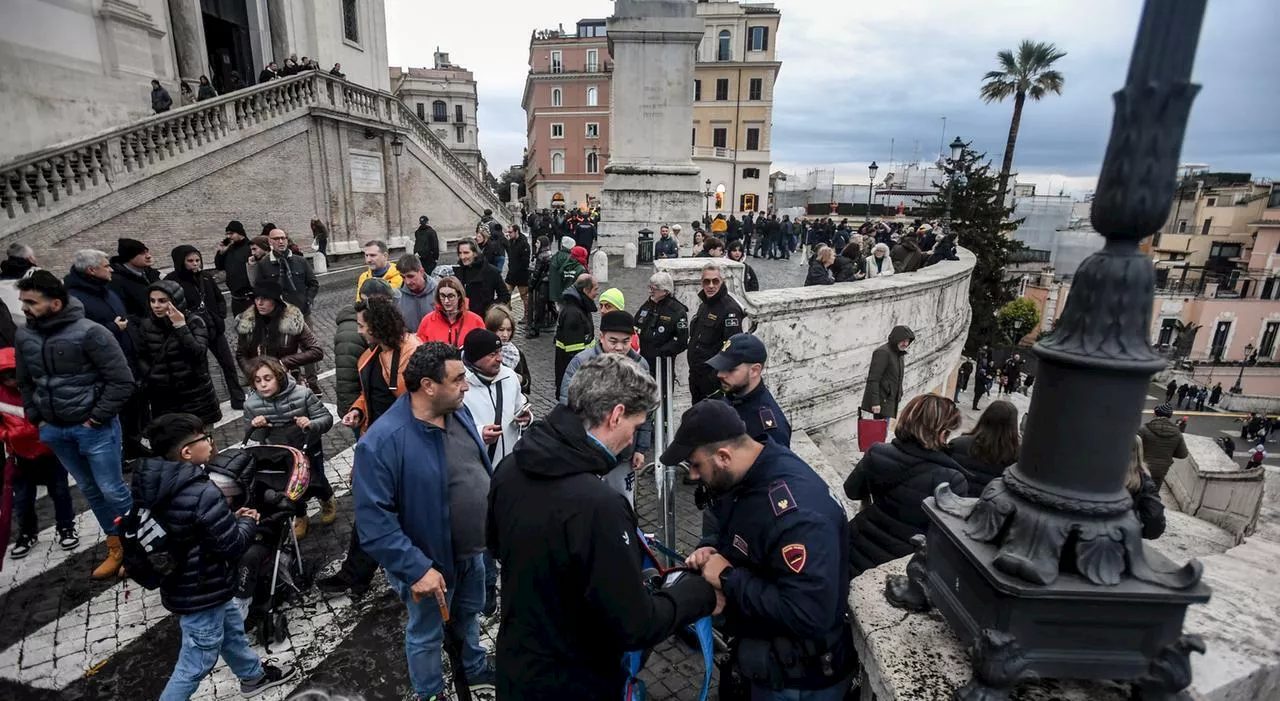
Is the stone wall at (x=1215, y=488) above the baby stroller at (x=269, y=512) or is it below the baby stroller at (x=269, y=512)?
below

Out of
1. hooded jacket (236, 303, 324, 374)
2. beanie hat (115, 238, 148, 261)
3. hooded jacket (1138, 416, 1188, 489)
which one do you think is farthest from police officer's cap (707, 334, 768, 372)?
beanie hat (115, 238, 148, 261)

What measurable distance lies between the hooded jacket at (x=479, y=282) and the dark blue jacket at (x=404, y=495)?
224 inches

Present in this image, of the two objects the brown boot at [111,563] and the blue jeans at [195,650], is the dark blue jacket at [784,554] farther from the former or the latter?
the brown boot at [111,563]

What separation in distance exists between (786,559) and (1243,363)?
5915cm

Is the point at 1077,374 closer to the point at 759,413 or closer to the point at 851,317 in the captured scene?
the point at 759,413

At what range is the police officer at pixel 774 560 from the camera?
206 cm

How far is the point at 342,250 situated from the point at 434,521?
19303 mm

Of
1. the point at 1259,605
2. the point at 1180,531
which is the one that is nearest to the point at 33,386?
the point at 1259,605

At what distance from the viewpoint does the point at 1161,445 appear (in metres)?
6.21

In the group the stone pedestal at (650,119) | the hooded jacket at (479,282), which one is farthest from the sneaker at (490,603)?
the stone pedestal at (650,119)

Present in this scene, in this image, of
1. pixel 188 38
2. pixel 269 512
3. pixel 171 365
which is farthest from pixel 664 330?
pixel 188 38

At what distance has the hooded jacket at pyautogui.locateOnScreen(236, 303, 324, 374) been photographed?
5691 millimetres

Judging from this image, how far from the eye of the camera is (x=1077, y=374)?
5.03ft

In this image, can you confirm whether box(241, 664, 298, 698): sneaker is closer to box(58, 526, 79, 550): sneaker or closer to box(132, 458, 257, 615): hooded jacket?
box(132, 458, 257, 615): hooded jacket
